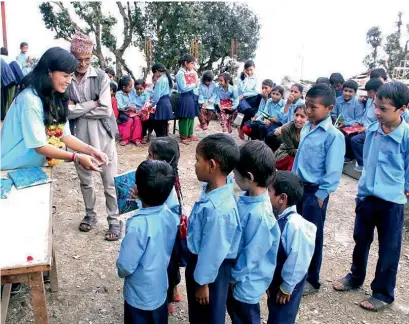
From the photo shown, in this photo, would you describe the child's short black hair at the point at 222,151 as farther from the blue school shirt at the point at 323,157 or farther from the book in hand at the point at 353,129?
the book in hand at the point at 353,129

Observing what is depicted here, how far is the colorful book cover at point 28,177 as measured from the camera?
2350 millimetres

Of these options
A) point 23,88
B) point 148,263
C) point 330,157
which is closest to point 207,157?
point 148,263

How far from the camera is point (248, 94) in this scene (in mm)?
7832

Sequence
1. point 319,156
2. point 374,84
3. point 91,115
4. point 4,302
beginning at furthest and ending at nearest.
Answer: point 374,84 < point 91,115 < point 319,156 < point 4,302

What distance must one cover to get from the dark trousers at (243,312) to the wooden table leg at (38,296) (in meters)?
0.95

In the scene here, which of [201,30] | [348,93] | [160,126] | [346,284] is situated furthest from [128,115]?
[201,30]

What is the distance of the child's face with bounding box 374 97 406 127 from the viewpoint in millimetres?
2598

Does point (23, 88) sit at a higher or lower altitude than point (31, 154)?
higher

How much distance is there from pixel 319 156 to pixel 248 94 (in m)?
5.15

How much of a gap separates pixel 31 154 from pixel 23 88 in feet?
1.43

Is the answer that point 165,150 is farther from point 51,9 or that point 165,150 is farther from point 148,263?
point 51,9

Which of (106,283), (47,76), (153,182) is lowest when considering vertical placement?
(106,283)

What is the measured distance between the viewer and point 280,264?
2188 mm

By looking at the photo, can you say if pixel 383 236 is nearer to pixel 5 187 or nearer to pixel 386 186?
pixel 386 186
